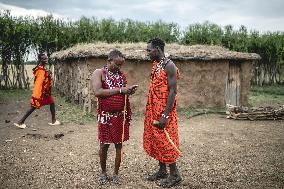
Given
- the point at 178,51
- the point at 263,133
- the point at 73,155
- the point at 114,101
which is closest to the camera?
the point at 114,101

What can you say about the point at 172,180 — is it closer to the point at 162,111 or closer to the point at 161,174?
the point at 161,174

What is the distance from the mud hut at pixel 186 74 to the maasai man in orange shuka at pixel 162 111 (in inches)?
240

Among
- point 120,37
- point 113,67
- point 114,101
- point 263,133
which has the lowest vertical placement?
point 263,133

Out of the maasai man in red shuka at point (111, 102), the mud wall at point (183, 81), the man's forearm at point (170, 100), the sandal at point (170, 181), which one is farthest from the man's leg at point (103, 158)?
the mud wall at point (183, 81)

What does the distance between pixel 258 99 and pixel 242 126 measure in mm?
6849

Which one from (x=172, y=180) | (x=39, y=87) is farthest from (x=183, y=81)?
(x=172, y=180)

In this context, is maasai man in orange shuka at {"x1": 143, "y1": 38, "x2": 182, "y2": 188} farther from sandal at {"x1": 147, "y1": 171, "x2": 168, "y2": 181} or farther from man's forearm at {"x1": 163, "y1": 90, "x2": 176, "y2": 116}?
sandal at {"x1": 147, "y1": 171, "x2": 168, "y2": 181}

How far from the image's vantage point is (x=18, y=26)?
17.2 meters

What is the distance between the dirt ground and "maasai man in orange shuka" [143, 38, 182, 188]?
0.51m

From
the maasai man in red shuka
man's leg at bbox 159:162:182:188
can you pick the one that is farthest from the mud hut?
man's leg at bbox 159:162:182:188

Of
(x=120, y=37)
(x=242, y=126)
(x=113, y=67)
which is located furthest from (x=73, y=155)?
(x=120, y=37)

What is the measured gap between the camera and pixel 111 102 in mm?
5090

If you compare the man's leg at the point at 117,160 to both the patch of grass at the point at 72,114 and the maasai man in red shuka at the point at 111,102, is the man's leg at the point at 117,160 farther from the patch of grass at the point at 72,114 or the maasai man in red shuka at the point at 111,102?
the patch of grass at the point at 72,114

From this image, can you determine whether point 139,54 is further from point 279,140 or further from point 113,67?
point 113,67
